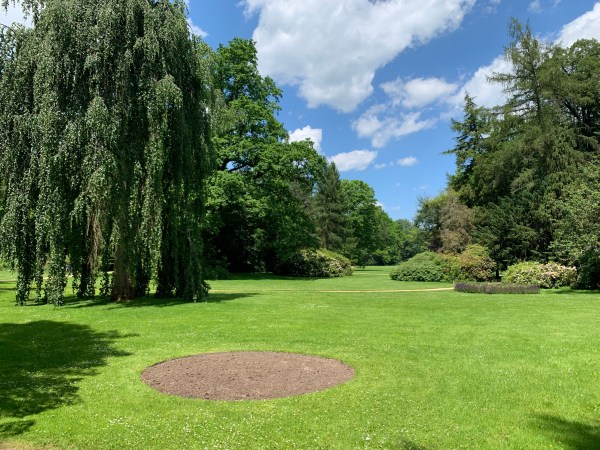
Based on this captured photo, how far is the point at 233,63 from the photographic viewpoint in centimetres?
3441

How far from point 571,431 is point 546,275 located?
2112cm

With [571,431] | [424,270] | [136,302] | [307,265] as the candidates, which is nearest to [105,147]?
[136,302]

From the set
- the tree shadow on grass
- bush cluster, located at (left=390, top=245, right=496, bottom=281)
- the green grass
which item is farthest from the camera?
bush cluster, located at (left=390, top=245, right=496, bottom=281)

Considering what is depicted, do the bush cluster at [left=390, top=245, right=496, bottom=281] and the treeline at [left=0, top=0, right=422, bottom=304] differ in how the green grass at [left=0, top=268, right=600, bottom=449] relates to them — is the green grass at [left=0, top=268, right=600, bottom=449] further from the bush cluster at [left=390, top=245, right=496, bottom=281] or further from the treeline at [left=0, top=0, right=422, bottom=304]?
the bush cluster at [left=390, top=245, right=496, bottom=281]

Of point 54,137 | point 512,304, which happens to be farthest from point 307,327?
point 54,137

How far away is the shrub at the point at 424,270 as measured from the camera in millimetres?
30953

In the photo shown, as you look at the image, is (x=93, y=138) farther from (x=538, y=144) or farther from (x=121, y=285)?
(x=538, y=144)

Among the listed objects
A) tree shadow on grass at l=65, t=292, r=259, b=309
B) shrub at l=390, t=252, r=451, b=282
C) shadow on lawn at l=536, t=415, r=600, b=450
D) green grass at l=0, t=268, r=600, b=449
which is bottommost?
shadow on lawn at l=536, t=415, r=600, b=450

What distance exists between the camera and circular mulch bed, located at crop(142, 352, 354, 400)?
6160mm

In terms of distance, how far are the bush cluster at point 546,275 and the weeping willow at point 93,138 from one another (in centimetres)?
1826

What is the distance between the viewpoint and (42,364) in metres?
7.69

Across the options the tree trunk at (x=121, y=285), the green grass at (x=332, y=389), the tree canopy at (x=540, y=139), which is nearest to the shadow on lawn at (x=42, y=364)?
the green grass at (x=332, y=389)

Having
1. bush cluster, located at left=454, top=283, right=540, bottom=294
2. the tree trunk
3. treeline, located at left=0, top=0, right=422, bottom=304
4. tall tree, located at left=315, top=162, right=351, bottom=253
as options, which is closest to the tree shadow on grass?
the tree trunk

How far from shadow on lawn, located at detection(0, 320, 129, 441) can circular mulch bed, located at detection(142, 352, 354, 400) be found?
121cm
